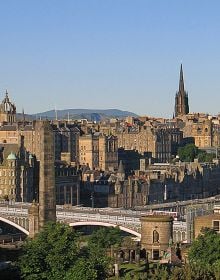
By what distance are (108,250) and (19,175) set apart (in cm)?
4155

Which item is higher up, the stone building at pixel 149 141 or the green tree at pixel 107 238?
the stone building at pixel 149 141

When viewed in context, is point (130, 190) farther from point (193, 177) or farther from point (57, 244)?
point (57, 244)

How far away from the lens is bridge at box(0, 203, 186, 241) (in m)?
76.9

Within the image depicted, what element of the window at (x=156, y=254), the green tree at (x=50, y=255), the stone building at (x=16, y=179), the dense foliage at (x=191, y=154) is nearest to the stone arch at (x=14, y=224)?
the stone building at (x=16, y=179)

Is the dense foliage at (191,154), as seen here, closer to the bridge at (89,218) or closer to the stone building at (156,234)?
the bridge at (89,218)

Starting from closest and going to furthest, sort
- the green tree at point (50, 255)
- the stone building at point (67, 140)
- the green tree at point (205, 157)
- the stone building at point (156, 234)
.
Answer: the green tree at point (50, 255)
the stone building at point (156, 234)
the stone building at point (67, 140)
the green tree at point (205, 157)

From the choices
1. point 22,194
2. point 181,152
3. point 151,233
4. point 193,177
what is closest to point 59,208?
point 22,194

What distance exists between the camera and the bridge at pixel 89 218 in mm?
76875

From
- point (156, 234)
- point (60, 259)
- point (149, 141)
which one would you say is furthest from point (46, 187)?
point (149, 141)

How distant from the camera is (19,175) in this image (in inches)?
4161

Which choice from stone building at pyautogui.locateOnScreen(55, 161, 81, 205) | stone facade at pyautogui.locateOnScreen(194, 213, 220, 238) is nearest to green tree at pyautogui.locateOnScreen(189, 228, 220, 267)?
stone facade at pyautogui.locateOnScreen(194, 213, 220, 238)

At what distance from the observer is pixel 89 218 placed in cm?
8375

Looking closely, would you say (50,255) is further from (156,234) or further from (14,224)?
(14,224)

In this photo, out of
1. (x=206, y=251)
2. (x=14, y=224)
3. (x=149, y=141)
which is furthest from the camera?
(x=149, y=141)
